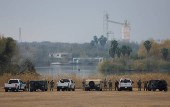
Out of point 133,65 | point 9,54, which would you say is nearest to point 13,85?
point 9,54

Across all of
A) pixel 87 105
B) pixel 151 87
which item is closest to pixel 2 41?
pixel 151 87

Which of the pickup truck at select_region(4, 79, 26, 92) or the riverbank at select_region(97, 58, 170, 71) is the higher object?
the riverbank at select_region(97, 58, 170, 71)

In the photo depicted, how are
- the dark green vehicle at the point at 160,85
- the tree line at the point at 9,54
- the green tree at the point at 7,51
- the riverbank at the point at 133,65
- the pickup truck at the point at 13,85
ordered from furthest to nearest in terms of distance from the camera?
1. the riverbank at the point at 133,65
2. the green tree at the point at 7,51
3. the tree line at the point at 9,54
4. the dark green vehicle at the point at 160,85
5. the pickup truck at the point at 13,85

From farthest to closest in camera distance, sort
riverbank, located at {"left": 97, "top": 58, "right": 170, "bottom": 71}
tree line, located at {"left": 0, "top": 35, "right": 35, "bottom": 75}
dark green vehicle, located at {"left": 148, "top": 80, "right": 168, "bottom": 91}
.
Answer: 1. riverbank, located at {"left": 97, "top": 58, "right": 170, "bottom": 71}
2. tree line, located at {"left": 0, "top": 35, "right": 35, "bottom": 75}
3. dark green vehicle, located at {"left": 148, "top": 80, "right": 168, "bottom": 91}

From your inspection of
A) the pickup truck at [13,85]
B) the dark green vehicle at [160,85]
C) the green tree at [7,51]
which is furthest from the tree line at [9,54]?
the dark green vehicle at [160,85]

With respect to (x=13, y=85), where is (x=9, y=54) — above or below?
above

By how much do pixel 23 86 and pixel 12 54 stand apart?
26.9 meters

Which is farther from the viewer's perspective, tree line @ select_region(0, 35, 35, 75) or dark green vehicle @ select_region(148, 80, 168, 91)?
tree line @ select_region(0, 35, 35, 75)

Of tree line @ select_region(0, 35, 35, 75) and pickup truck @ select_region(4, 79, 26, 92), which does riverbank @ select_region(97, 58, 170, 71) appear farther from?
pickup truck @ select_region(4, 79, 26, 92)

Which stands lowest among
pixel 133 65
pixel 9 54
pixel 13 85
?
pixel 13 85

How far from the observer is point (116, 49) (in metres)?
151

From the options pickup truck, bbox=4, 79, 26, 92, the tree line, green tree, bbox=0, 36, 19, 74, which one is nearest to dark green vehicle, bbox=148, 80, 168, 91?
pickup truck, bbox=4, 79, 26, 92

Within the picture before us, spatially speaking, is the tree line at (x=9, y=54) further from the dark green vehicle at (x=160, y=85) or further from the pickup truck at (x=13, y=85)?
the dark green vehicle at (x=160, y=85)

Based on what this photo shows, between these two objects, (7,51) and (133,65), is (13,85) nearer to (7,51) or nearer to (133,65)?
(7,51)
